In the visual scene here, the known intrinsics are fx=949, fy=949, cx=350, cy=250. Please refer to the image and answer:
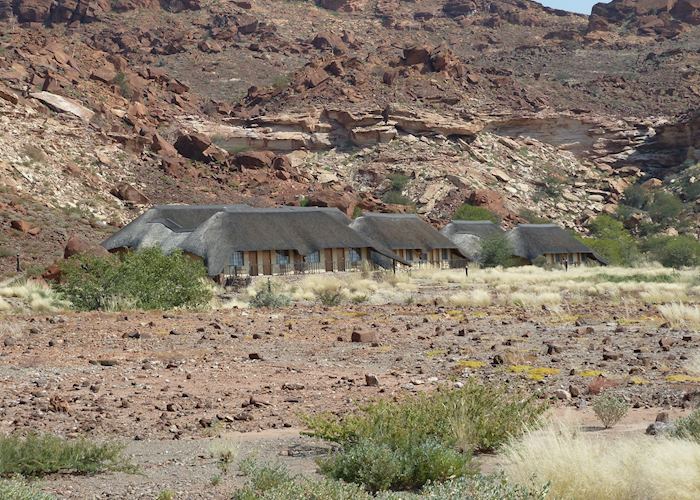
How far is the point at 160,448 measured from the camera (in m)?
9.48

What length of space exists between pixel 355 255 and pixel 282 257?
563 centimetres

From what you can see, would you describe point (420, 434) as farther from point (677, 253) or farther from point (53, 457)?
point (677, 253)

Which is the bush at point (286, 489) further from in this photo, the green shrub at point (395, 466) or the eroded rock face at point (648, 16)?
the eroded rock face at point (648, 16)

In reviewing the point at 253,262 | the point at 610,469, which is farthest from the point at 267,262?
the point at 610,469

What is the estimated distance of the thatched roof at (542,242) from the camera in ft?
193

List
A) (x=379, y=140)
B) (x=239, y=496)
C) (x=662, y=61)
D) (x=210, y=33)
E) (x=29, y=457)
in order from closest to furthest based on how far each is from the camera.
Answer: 1. (x=239, y=496)
2. (x=29, y=457)
3. (x=379, y=140)
4. (x=662, y=61)
5. (x=210, y=33)

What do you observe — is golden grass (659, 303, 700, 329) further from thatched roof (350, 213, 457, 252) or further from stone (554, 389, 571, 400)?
thatched roof (350, 213, 457, 252)

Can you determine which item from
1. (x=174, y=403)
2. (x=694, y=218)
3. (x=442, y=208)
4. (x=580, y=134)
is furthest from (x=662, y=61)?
(x=174, y=403)

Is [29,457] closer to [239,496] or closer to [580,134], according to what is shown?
[239,496]

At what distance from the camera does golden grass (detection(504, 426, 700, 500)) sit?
6.40m

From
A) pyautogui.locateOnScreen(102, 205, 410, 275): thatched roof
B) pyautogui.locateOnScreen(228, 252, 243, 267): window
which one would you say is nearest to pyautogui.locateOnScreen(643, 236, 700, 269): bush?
pyautogui.locateOnScreen(102, 205, 410, 275): thatched roof

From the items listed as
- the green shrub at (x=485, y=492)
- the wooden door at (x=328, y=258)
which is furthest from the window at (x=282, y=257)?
the green shrub at (x=485, y=492)

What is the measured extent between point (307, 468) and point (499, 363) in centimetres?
666

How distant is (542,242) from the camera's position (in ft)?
197
